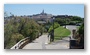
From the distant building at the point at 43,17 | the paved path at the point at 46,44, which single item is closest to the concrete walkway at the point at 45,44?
A: the paved path at the point at 46,44

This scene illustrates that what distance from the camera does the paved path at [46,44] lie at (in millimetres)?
4520

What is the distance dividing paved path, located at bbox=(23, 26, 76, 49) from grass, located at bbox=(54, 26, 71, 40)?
0.05 meters

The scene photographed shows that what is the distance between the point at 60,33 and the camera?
4.54 metres

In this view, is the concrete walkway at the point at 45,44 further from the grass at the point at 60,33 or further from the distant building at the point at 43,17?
the distant building at the point at 43,17

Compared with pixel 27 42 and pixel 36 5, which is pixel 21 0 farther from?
pixel 27 42

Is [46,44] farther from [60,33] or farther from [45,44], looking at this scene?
[60,33]

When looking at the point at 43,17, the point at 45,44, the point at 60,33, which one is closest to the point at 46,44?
the point at 45,44

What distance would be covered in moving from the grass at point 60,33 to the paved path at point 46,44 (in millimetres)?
51

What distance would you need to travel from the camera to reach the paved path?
4.52 metres

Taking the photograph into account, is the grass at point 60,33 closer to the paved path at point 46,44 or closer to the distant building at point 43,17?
the paved path at point 46,44

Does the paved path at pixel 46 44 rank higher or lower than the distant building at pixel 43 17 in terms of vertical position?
lower

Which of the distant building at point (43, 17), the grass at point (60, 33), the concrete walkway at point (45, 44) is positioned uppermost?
the distant building at point (43, 17)

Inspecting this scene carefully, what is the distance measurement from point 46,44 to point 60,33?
0.82ft

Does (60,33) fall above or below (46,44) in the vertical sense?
above
